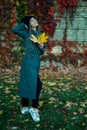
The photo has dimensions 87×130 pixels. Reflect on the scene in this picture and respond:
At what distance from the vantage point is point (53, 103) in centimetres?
839

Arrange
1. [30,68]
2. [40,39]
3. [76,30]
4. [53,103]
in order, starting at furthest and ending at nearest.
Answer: [76,30] → [53,103] → [30,68] → [40,39]

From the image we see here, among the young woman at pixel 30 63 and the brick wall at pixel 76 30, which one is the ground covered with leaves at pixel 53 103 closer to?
the young woman at pixel 30 63

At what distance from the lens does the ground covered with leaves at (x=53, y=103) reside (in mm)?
7172

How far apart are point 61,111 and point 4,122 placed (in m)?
1.16

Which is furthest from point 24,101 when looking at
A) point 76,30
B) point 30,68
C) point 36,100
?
point 76,30

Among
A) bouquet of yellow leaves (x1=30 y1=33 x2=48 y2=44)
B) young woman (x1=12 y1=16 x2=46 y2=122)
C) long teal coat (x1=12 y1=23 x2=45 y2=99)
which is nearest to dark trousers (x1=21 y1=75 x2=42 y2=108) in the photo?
young woman (x1=12 y1=16 x2=46 y2=122)

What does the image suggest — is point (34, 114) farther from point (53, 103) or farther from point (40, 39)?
point (40, 39)

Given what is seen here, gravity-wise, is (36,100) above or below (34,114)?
above

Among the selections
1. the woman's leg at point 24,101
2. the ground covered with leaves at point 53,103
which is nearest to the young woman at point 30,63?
the woman's leg at point 24,101

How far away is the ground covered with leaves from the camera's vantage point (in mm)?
7172

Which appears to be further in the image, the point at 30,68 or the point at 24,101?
the point at 24,101

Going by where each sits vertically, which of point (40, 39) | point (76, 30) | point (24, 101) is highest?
point (40, 39)

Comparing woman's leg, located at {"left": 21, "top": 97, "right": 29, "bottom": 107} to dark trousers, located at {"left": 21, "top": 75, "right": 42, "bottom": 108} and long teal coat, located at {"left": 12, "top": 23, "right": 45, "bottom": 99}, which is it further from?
long teal coat, located at {"left": 12, "top": 23, "right": 45, "bottom": 99}

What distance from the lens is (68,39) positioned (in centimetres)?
1286
